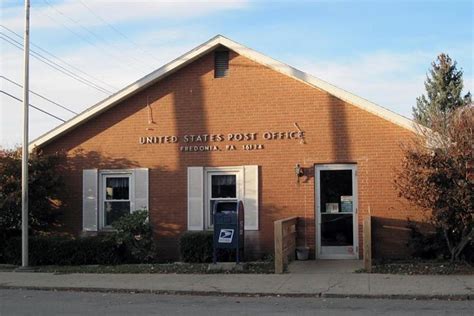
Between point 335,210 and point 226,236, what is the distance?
3.38 metres

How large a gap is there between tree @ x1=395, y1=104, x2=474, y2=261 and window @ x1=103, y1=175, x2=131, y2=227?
8.00m

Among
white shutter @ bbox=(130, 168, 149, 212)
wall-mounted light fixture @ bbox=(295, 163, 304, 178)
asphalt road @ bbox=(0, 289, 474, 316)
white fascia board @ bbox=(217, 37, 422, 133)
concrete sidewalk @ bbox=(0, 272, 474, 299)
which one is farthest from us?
white shutter @ bbox=(130, 168, 149, 212)

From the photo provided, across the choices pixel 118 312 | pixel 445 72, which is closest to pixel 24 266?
pixel 118 312

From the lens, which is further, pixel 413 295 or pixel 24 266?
pixel 24 266

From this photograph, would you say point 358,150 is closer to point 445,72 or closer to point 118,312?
point 118,312

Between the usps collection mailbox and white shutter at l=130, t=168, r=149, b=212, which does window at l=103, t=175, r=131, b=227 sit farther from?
the usps collection mailbox

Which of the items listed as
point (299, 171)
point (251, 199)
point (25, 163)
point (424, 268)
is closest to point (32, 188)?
point (25, 163)

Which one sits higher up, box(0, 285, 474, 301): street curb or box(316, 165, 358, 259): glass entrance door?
box(316, 165, 358, 259): glass entrance door

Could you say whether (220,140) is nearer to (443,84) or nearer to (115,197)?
(115,197)

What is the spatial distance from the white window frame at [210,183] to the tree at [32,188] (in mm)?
4205

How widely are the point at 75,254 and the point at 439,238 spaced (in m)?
9.34

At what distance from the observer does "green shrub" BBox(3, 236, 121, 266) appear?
16.1 m

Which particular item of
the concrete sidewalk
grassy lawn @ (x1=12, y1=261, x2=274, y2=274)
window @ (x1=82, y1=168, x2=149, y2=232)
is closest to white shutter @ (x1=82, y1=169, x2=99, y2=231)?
window @ (x1=82, y1=168, x2=149, y2=232)

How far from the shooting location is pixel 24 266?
15617mm
